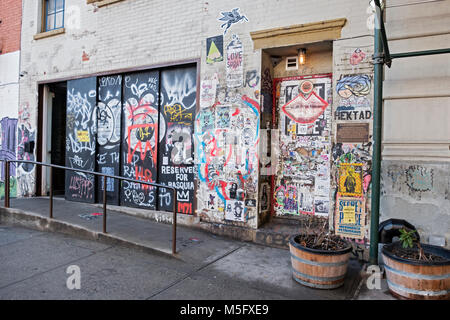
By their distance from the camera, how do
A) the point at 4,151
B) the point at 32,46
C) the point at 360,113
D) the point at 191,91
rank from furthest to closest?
the point at 4,151 → the point at 32,46 → the point at 191,91 → the point at 360,113

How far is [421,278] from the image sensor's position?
133 inches

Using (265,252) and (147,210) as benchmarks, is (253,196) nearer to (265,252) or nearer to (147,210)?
(265,252)

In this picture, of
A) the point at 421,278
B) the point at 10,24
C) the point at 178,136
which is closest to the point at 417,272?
the point at 421,278

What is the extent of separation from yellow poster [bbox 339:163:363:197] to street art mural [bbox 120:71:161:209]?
368 cm

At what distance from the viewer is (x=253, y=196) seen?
18.8ft

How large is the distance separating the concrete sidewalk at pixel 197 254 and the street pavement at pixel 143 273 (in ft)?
0.04

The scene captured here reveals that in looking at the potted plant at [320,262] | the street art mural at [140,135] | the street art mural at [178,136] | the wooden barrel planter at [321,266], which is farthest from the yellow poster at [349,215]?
the street art mural at [140,135]

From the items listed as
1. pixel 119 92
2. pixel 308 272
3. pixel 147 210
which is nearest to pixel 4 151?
pixel 119 92

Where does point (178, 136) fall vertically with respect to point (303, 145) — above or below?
above

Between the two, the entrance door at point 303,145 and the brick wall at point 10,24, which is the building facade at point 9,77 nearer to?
the brick wall at point 10,24

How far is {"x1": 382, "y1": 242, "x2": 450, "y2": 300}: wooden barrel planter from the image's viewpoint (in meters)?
3.34

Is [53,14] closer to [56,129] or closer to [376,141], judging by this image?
[56,129]

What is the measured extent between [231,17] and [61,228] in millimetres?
4835

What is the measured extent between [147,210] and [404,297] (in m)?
4.99
